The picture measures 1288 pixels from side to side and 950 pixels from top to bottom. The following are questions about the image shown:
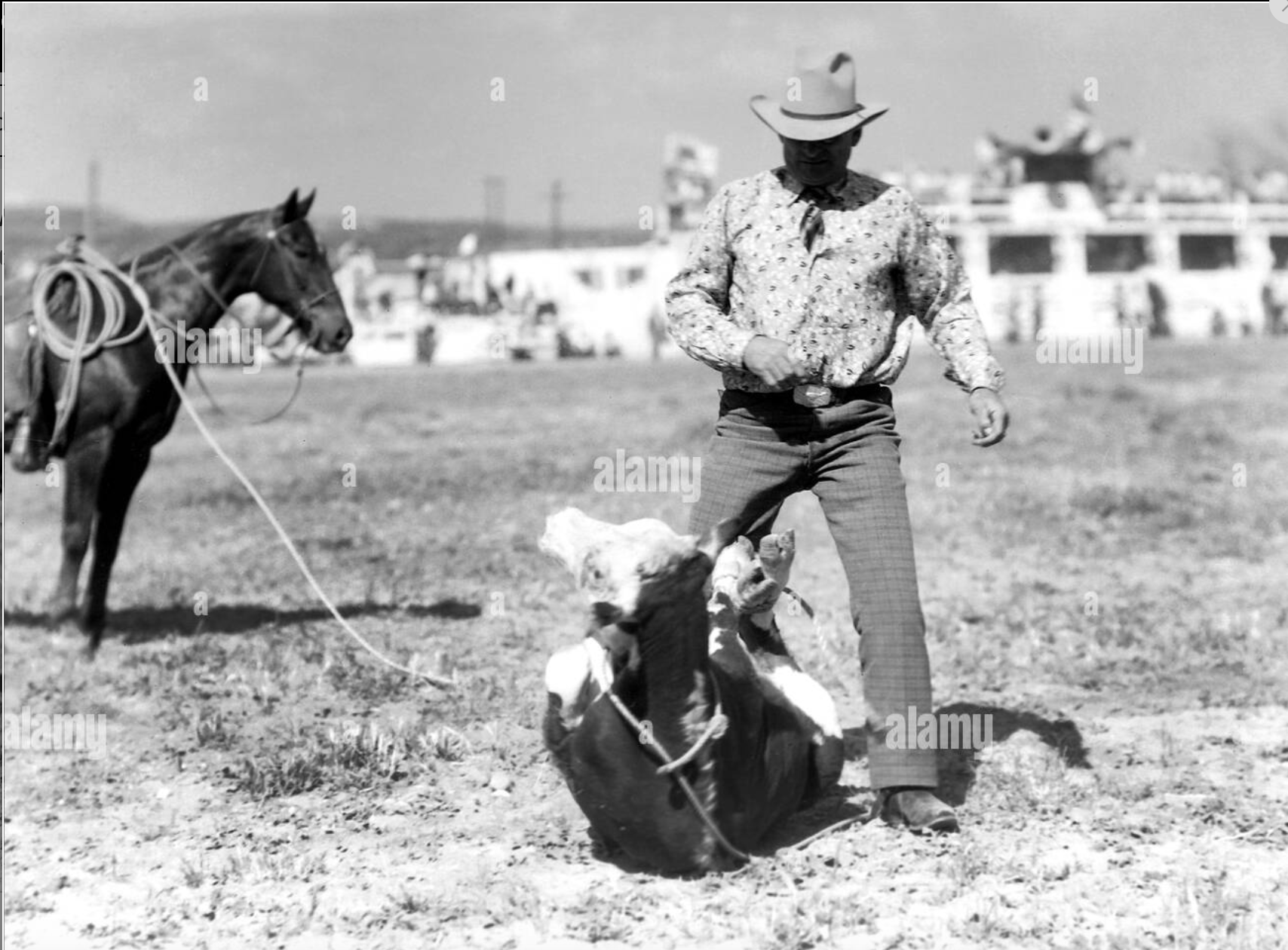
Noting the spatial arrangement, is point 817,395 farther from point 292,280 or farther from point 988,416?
point 292,280

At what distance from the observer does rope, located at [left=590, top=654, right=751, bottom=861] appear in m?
4.12

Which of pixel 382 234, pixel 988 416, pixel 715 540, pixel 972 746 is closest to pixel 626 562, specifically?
pixel 715 540

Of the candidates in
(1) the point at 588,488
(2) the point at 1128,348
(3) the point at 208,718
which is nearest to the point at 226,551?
(1) the point at 588,488

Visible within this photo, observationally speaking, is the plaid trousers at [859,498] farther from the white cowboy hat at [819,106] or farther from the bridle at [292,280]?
the bridle at [292,280]

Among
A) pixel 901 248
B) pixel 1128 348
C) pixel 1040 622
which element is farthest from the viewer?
pixel 1128 348

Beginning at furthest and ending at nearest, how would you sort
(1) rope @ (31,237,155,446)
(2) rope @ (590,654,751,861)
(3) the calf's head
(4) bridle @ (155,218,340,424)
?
(4) bridle @ (155,218,340,424)
(1) rope @ (31,237,155,446)
(2) rope @ (590,654,751,861)
(3) the calf's head

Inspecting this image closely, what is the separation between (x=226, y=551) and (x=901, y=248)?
757cm

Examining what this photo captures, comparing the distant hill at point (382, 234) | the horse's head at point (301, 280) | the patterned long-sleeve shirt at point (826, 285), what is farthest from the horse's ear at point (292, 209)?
the distant hill at point (382, 234)

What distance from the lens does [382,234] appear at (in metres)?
140

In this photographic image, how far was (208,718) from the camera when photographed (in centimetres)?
640

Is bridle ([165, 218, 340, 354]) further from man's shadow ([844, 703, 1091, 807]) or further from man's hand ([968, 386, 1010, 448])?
man's hand ([968, 386, 1010, 448])

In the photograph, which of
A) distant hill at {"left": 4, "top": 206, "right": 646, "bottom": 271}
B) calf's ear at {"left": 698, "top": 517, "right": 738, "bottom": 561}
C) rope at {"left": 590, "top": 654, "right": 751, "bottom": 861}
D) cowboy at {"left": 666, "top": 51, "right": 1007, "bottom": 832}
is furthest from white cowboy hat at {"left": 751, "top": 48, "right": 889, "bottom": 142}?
distant hill at {"left": 4, "top": 206, "right": 646, "bottom": 271}

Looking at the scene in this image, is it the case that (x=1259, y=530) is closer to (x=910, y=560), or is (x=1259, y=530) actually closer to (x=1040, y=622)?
(x=1040, y=622)

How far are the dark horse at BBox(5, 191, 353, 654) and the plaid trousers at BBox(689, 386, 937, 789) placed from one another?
4334mm
